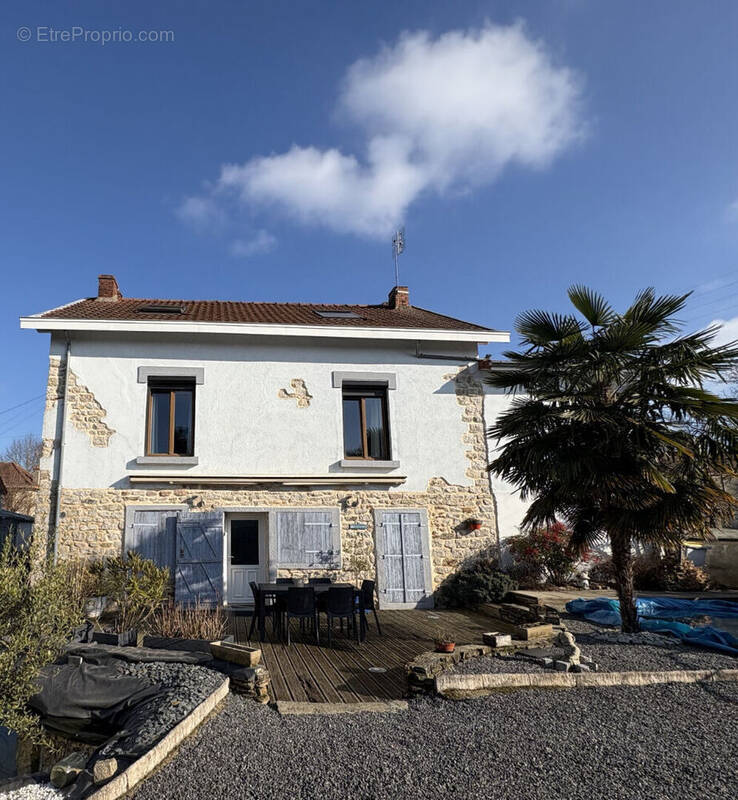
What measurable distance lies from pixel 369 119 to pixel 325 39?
1407 mm

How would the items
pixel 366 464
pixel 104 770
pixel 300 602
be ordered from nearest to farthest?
1. pixel 104 770
2. pixel 300 602
3. pixel 366 464

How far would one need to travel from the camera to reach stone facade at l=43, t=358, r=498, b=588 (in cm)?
1062

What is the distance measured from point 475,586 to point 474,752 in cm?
663

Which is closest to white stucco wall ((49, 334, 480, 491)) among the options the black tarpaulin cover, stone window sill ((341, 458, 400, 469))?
stone window sill ((341, 458, 400, 469))

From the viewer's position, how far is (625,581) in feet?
27.1

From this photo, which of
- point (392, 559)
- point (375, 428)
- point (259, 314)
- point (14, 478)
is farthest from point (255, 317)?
point (14, 478)

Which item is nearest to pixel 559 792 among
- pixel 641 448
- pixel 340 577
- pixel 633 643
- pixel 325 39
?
pixel 633 643

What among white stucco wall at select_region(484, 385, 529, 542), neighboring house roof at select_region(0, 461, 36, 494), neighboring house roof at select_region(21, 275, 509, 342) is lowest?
white stucco wall at select_region(484, 385, 529, 542)

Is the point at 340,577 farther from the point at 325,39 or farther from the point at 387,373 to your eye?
the point at 325,39

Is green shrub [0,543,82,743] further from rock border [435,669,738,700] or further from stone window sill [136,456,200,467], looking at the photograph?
stone window sill [136,456,200,467]

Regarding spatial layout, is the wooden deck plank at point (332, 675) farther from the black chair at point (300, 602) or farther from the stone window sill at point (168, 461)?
the stone window sill at point (168, 461)

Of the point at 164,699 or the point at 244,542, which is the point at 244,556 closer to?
the point at 244,542

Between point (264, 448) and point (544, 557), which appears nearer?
point (264, 448)

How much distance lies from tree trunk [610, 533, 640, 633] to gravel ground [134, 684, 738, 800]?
2.40 metres
